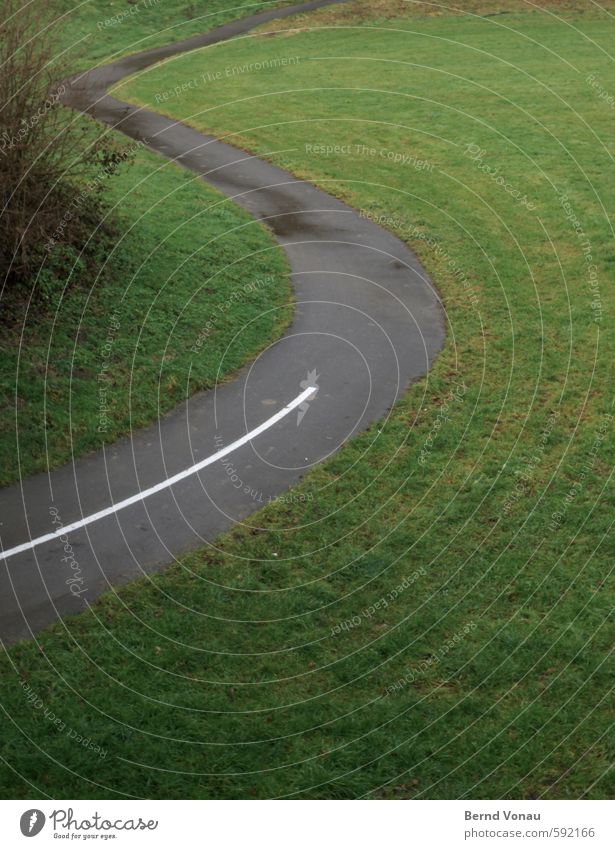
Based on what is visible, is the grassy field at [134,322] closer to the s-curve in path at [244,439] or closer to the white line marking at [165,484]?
the s-curve in path at [244,439]

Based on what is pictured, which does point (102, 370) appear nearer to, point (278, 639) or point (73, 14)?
point (278, 639)

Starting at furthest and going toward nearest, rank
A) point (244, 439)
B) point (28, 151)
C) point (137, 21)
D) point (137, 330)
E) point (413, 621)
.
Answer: point (137, 21)
point (137, 330)
point (28, 151)
point (244, 439)
point (413, 621)

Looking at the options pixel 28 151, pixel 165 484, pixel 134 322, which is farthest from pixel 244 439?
pixel 28 151

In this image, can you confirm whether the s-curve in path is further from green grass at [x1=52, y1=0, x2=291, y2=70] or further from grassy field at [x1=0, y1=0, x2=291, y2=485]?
green grass at [x1=52, y1=0, x2=291, y2=70]

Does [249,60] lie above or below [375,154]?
above

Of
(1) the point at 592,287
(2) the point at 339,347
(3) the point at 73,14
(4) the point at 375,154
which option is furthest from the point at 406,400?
(3) the point at 73,14

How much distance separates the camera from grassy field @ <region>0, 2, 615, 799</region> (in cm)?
1052

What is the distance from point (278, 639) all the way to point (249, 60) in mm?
33470

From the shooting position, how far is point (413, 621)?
492 inches

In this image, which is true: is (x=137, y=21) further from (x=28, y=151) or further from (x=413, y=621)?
(x=413, y=621)

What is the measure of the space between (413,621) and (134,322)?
9.68 m

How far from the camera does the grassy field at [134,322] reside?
17047 mm

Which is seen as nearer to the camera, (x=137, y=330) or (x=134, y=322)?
(x=137, y=330)

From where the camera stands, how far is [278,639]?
482 inches
